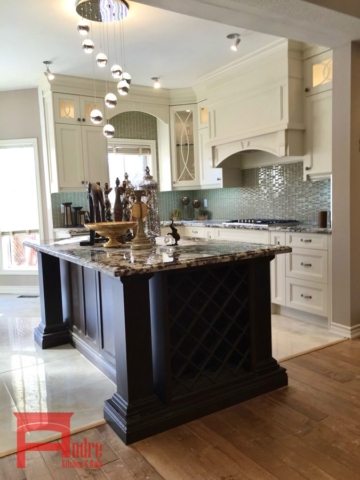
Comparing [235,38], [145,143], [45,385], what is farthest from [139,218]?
[145,143]

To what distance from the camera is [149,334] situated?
2049 mm

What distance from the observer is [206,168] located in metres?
5.33

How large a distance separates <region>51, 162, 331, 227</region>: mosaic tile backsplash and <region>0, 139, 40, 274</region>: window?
45 centimetres

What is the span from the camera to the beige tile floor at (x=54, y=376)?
88.2 inches

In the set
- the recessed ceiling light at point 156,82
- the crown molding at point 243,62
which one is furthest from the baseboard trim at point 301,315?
the recessed ceiling light at point 156,82

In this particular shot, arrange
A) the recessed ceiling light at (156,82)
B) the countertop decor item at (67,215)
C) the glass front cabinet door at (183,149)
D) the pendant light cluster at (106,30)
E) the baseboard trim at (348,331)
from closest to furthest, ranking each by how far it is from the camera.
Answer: the pendant light cluster at (106,30) → the baseboard trim at (348,331) → the recessed ceiling light at (156,82) → the countertop decor item at (67,215) → the glass front cabinet door at (183,149)

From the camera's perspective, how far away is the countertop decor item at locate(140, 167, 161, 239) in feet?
9.20

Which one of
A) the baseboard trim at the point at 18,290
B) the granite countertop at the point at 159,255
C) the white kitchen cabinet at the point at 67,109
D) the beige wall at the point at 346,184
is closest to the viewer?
the granite countertop at the point at 159,255

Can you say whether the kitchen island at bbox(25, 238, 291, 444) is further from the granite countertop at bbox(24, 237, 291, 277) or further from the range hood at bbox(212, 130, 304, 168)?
the range hood at bbox(212, 130, 304, 168)

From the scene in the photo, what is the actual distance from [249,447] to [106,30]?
3353mm

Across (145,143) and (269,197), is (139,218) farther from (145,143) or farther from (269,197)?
(145,143)

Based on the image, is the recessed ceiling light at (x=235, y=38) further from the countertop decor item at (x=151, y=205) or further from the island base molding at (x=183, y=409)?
the island base molding at (x=183, y=409)

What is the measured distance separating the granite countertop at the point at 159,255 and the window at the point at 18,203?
291 centimetres

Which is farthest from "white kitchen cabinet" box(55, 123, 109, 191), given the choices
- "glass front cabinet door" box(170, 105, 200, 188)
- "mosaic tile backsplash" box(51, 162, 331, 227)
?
"glass front cabinet door" box(170, 105, 200, 188)
